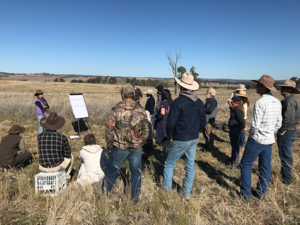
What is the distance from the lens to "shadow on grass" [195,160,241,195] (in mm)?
3791

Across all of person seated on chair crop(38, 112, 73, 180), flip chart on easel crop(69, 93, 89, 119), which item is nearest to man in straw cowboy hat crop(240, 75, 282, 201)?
person seated on chair crop(38, 112, 73, 180)

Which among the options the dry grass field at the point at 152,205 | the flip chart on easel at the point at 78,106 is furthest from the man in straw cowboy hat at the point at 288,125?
the flip chart on easel at the point at 78,106

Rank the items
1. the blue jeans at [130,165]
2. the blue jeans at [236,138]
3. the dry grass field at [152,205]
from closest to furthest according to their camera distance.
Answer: the dry grass field at [152,205] → the blue jeans at [130,165] → the blue jeans at [236,138]

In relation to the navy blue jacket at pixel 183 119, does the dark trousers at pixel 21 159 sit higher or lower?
lower

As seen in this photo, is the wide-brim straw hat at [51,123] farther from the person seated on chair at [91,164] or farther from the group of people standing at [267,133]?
the group of people standing at [267,133]

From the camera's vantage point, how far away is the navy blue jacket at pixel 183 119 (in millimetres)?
2809

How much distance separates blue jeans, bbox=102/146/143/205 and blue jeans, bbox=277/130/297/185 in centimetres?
286

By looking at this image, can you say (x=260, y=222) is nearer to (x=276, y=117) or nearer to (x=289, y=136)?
(x=276, y=117)

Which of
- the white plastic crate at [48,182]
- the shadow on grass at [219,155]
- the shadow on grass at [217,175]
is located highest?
the white plastic crate at [48,182]

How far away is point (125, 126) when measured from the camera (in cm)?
258

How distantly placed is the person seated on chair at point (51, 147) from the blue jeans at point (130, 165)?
118cm

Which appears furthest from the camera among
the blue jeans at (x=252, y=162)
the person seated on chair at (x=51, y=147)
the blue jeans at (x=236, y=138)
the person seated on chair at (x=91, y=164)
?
the blue jeans at (x=236, y=138)

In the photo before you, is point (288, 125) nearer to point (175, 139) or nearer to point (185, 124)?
point (185, 124)

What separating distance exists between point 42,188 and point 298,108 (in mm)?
4923
